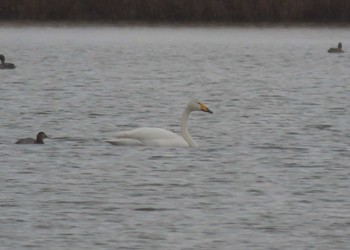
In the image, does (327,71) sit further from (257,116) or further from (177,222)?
(177,222)

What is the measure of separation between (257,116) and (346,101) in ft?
10.2

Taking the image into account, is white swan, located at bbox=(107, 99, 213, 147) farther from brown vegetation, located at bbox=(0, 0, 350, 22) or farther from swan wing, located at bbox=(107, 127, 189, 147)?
brown vegetation, located at bbox=(0, 0, 350, 22)

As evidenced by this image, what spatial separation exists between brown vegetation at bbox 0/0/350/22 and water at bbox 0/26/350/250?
468 inches

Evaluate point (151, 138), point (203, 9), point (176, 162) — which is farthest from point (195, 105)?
point (203, 9)

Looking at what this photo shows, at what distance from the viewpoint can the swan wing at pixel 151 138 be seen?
1475 centimetres

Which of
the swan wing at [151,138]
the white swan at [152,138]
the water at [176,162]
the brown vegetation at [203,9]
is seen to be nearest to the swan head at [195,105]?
the water at [176,162]

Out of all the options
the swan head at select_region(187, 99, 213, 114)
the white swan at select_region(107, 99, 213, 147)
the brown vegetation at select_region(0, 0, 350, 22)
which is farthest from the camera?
the brown vegetation at select_region(0, 0, 350, 22)

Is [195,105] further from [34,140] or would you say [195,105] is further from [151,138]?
[34,140]

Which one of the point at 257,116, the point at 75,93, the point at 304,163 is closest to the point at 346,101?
the point at 257,116

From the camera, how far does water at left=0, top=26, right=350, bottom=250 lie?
998 cm

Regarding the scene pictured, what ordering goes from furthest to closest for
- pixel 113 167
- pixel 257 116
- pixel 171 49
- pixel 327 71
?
1. pixel 171 49
2. pixel 327 71
3. pixel 257 116
4. pixel 113 167

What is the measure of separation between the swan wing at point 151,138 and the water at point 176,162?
0.16 metres

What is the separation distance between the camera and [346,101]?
21.8 m

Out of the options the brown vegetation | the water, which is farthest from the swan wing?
the brown vegetation
